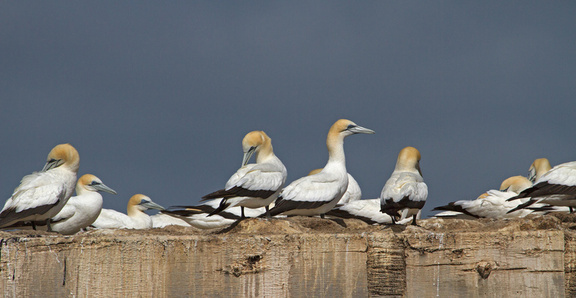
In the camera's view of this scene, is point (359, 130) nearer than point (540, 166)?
Yes

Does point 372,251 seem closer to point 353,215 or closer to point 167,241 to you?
point 167,241

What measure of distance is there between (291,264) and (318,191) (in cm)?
273

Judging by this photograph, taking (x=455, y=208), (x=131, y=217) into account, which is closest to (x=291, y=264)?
(x=455, y=208)

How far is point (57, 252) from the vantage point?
28.8 ft

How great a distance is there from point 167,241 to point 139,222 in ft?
24.6

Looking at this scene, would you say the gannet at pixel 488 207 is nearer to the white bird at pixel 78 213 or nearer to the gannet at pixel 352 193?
the gannet at pixel 352 193

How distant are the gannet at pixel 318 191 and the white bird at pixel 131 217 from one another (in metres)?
4.70

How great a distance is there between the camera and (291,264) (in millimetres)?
8773

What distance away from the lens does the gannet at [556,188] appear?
11320mm

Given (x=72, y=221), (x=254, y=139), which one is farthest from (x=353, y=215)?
(x=72, y=221)

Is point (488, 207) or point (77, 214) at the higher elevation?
point (488, 207)

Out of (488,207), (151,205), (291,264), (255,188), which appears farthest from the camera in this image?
(151,205)

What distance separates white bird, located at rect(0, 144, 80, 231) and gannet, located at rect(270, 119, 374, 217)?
10.3ft

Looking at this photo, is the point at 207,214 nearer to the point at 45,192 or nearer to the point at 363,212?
the point at 363,212
